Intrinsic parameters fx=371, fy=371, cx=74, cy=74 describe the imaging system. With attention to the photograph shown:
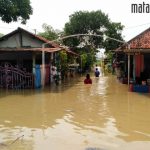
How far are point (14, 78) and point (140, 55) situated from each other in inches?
317

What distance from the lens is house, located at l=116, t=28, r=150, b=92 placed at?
67.8ft

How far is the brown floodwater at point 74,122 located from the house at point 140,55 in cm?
349

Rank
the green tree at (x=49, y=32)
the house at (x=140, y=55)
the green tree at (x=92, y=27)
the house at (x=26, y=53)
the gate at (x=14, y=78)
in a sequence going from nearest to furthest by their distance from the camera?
1. the house at (x=140, y=55)
2. the gate at (x=14, y=78)
3. the house at (x=26, y=53)
4. the green tree at (x=49, y=32)
5. the green tree at (x=92, y=27)

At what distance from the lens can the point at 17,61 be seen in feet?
85.9

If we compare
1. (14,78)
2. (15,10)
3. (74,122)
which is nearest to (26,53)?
(15,10)

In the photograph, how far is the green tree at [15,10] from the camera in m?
24.4

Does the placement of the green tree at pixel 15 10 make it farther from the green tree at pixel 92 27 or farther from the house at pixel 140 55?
the green tree at pixel 92 27

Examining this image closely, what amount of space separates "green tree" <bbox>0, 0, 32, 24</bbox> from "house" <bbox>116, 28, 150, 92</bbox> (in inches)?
294

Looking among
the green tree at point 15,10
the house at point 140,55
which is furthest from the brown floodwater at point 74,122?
the green tree at point 15,10

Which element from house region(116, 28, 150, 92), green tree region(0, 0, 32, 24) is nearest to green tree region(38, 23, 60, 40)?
green tree region(0, 0, 32, 24)

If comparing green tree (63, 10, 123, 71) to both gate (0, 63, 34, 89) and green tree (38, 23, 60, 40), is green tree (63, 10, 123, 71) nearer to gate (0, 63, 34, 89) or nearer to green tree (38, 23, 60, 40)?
green tree (38, 23, 60, 40)

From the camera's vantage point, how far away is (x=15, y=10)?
2473 centimetres

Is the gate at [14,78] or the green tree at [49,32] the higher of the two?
the green tree at [49,32]

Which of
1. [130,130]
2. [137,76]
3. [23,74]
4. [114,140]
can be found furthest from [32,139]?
[137,76]
